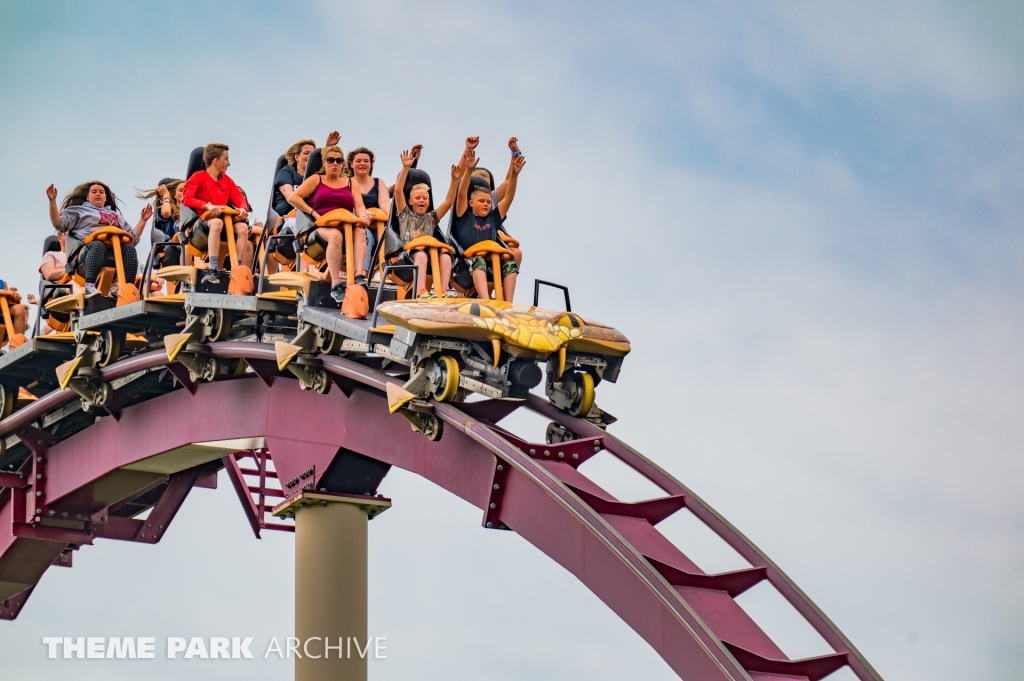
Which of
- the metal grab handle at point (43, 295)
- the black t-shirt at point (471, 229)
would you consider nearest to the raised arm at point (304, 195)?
the black t-shirt at point (471, 229)

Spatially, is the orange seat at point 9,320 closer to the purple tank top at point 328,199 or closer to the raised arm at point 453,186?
the purple tank top at point 328,199

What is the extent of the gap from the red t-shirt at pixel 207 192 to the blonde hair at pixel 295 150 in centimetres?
61

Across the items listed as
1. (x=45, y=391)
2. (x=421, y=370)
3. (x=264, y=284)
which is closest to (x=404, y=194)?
(x=264, y=284)

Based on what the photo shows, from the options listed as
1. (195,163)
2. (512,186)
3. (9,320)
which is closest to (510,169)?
(512,186)

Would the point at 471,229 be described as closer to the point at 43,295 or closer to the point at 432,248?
the point at 432,248

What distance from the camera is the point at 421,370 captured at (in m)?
12.4

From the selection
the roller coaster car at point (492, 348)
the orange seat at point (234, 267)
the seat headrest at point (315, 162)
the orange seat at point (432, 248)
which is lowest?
the roller coaster car at point (492, 348)

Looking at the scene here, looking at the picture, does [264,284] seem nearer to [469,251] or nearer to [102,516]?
[469,251]

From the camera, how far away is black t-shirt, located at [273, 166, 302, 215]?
15.2 meters

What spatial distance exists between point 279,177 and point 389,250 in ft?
6.06

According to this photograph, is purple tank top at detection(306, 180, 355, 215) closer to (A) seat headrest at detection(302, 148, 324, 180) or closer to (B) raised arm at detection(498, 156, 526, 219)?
(A) seat headrest at detection(302, 148, 324, 180)

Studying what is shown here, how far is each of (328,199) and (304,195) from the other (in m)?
0.20

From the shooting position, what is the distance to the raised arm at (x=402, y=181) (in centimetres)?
1407

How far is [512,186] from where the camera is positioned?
46.6 ft
